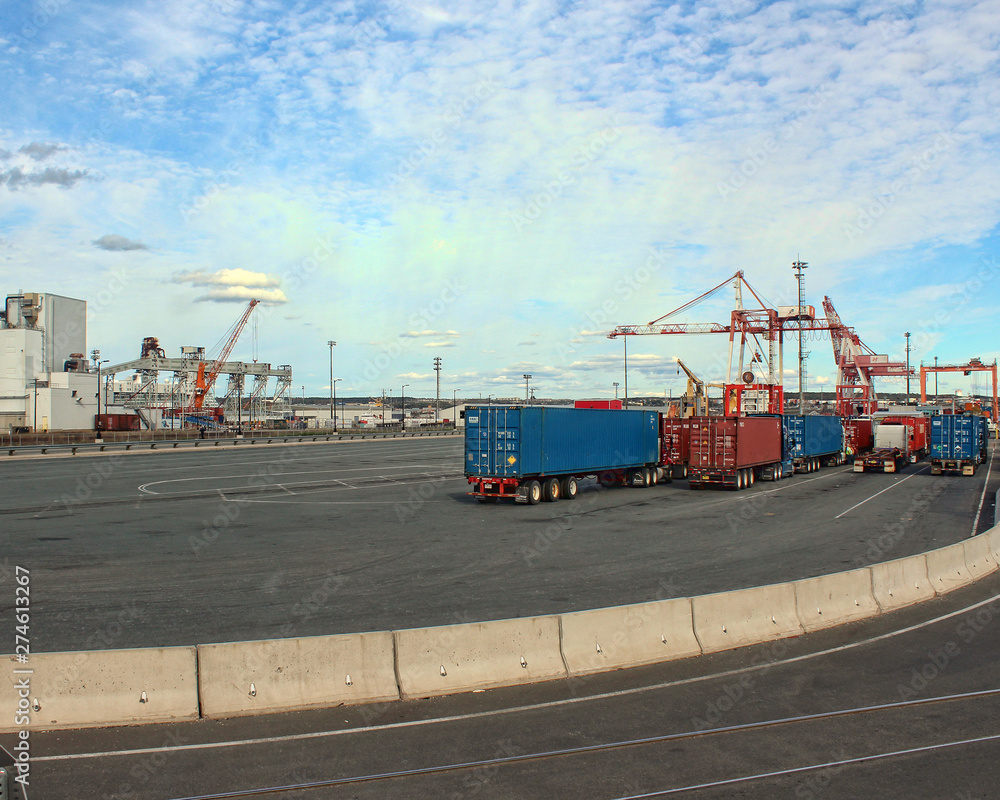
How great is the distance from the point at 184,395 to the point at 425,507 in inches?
4016

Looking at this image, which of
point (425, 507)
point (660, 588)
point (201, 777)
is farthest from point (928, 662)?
point (425, 507)

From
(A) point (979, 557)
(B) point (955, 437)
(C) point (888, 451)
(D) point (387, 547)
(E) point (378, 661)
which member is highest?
(B) point (955, 437)

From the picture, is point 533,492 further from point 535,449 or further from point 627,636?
point 627,636

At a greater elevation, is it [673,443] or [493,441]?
[493,441]

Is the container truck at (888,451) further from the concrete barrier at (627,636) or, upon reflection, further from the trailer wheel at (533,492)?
the concrete barrier at (627,636)

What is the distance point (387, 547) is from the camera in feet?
58.4

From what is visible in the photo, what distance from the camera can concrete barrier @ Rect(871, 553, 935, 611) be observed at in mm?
11945

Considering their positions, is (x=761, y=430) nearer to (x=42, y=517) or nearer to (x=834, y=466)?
(x=834, y=466)

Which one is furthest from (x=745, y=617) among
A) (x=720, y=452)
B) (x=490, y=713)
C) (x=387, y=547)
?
(x=720, y=452)

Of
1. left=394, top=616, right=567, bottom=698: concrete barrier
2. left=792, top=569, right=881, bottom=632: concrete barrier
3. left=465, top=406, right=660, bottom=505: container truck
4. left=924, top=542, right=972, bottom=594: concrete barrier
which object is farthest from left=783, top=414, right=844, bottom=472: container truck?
left=394, top=616, right=567, bottom=698: concrete barrier

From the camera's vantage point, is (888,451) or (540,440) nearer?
(540,440)

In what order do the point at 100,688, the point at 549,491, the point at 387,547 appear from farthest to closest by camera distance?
1. the point at 549,491
2. the point at 387,547
3. the point at 100,688

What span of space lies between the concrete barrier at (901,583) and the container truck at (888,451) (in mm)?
34659

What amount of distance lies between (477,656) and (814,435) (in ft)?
136
